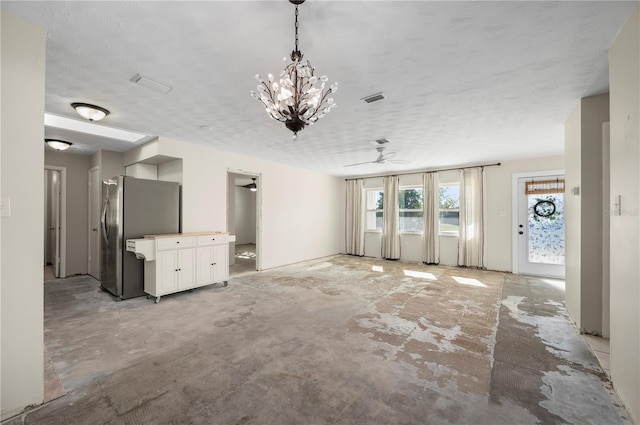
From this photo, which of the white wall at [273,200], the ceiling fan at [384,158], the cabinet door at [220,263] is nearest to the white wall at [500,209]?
the ceiling fan at [384,158]

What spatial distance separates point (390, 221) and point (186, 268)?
5302mm

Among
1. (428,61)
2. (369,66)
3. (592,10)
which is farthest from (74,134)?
(592,10)

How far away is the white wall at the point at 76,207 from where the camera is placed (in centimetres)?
523

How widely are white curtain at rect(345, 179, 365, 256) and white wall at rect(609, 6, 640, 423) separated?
20.2 feet

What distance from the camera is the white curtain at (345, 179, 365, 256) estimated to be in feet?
26.5

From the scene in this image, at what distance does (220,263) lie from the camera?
15.0 ft

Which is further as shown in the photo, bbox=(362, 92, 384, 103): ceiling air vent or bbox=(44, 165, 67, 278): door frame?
bbox=(44, 165, 67, 278): door frame

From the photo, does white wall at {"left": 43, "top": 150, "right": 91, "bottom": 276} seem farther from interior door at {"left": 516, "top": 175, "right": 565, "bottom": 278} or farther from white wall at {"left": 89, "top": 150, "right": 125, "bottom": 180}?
interior door at {"left": 516, "top": 175, "right": 565, "bottom": 278}

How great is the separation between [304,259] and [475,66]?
5841 millimetres

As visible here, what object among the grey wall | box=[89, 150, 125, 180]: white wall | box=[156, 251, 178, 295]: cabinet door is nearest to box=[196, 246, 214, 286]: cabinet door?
box=[156, 251, 178, 295]: cabinet door

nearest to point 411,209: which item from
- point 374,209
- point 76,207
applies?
point 374,209

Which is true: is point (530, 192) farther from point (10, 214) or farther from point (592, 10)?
point (10, 214)

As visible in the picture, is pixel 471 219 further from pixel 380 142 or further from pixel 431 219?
pixel 380 142

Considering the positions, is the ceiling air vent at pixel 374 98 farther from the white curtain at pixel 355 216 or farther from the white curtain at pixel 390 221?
the white curtain at pixel 355 216
